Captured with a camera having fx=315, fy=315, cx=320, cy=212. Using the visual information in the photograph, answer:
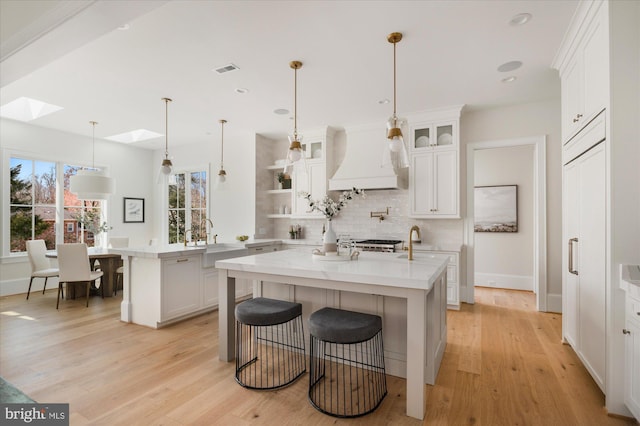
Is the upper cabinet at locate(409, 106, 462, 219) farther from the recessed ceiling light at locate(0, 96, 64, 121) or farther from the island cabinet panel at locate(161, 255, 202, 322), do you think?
the recessed ceiling light at locate(0, 96, 64, 121)

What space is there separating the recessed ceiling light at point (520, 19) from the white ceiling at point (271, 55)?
0.05 meters

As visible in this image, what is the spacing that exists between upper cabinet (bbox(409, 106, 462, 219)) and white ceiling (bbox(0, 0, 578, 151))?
27 cm

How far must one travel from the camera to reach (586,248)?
244 centimetres

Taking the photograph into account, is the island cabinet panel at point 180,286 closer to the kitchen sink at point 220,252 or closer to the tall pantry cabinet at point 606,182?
the kitchen sink at point 220,252

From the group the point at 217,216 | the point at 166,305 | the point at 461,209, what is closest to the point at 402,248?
the point at 461,209

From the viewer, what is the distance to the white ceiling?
6.51ft

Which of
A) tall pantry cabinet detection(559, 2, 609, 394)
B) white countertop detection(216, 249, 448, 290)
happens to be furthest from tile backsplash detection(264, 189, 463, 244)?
white countertop detection(216, 249, 448, 290)

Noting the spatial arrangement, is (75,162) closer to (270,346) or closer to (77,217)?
(77,217)

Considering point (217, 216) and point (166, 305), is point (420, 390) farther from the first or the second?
point (217, 216)

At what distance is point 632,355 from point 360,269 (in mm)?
1669

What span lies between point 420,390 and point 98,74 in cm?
434

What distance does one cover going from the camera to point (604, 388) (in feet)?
7.06

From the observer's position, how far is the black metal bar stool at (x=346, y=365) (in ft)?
6.68

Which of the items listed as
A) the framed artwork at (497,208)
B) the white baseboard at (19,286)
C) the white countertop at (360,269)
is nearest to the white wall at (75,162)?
the white baseboard at (19,286)
